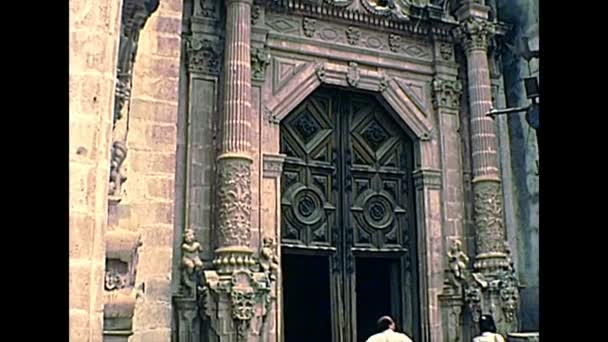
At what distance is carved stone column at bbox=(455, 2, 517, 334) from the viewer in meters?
11.8

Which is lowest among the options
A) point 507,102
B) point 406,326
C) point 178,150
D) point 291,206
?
point 406,326

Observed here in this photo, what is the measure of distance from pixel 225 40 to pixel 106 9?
6.54 meters

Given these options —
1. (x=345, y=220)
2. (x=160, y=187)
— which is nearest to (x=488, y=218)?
(x=345, y=220)

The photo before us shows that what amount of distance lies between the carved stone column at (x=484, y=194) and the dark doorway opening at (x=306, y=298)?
237 cm

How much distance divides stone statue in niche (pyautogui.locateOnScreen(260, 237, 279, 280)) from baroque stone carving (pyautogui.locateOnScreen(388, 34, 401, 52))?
14.5 feet

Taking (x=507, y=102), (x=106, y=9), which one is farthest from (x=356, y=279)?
(x=106, y=9)

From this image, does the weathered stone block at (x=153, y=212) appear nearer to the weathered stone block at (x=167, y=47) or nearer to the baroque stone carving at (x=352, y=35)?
the weathered stone block at (x=167, y=47)

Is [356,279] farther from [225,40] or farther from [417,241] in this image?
[225,40]

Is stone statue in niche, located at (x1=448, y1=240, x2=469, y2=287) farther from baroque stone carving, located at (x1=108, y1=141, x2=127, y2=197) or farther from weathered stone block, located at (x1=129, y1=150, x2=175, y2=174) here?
baroque stone carving, located at (x1=108, y1=141, x2=127, y2=197)

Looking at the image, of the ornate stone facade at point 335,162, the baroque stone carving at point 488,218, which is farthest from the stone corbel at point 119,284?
the baroque stone carving at point 488,218

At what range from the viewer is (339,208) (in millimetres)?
12062

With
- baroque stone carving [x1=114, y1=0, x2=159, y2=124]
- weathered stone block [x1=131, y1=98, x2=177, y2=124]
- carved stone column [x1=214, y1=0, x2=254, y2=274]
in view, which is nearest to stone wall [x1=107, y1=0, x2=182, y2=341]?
weathered stone block [x1=131, y1=98, x2=177, y2=124]
